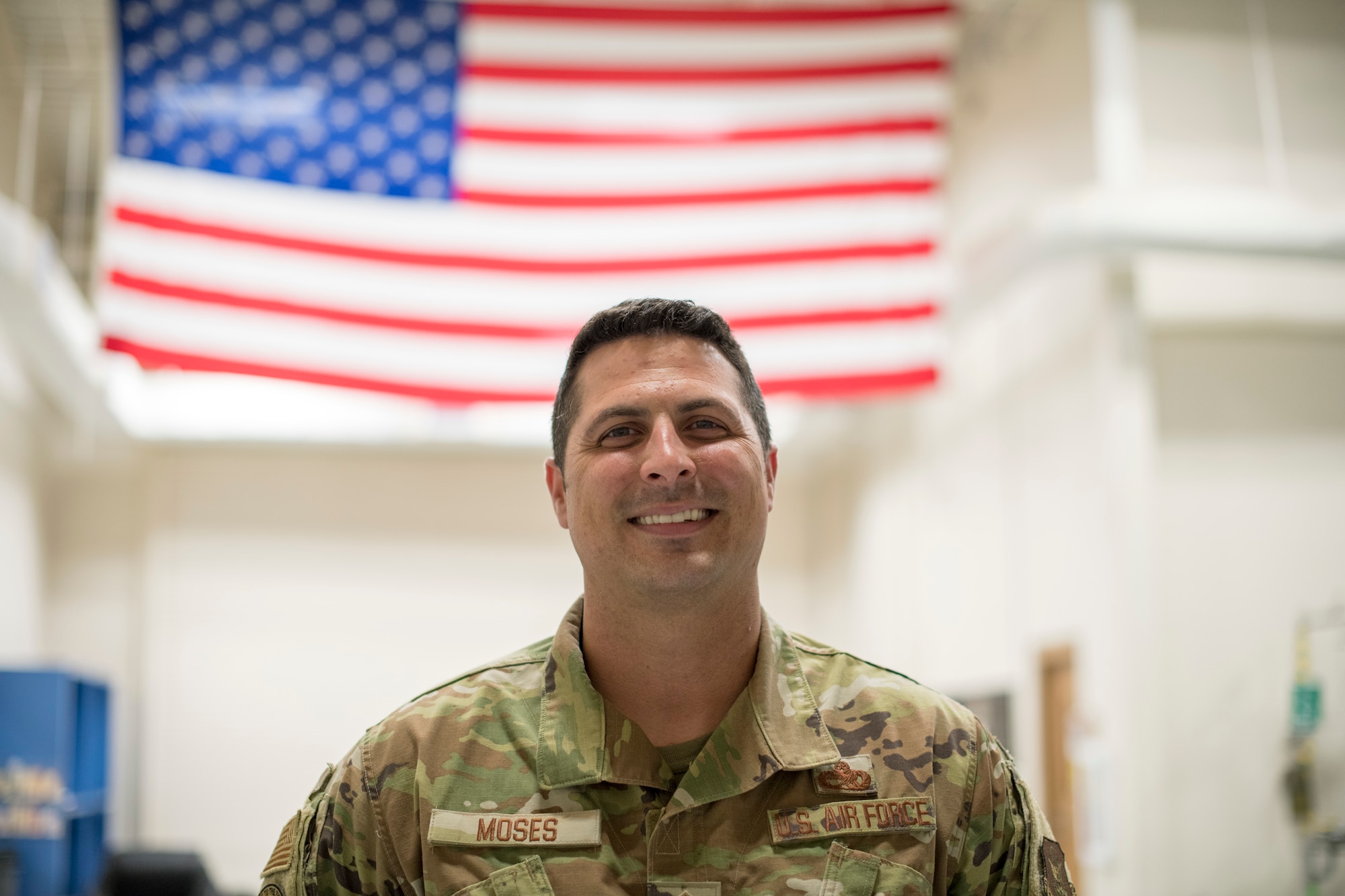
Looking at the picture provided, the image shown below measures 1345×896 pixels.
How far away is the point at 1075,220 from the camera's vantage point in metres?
5.38

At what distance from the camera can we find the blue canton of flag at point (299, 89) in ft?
18.4

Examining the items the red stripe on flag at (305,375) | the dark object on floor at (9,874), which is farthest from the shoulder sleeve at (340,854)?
the dark object on floor at (9,874)

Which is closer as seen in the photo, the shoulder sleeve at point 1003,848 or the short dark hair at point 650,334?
the shoulder sleeve at point 1003,848

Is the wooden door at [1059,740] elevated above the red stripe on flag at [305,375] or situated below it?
below

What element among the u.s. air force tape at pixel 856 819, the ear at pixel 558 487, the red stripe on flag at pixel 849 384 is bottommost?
the u.s. air force tape at pixel 856 819

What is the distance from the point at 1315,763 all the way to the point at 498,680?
4.80m

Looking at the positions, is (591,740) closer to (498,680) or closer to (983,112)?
(498,680)

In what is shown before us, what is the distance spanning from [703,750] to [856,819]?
0.22 m

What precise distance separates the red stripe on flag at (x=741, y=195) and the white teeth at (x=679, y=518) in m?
4.39

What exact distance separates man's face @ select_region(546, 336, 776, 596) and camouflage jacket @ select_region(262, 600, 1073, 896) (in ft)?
0.68

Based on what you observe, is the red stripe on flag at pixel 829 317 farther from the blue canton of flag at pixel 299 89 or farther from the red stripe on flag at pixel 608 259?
the blue canton of flag at pixel 299 89

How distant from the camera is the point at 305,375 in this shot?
6.07 meters

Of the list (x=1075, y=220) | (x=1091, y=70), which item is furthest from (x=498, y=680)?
(x=1091, y=70)

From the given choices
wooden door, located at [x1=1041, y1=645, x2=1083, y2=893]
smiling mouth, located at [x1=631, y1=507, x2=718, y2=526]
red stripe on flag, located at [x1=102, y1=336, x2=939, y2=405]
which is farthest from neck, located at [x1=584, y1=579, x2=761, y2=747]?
wooden door, located at [x1=1041, y1=645, x2=1083, y2=893]
